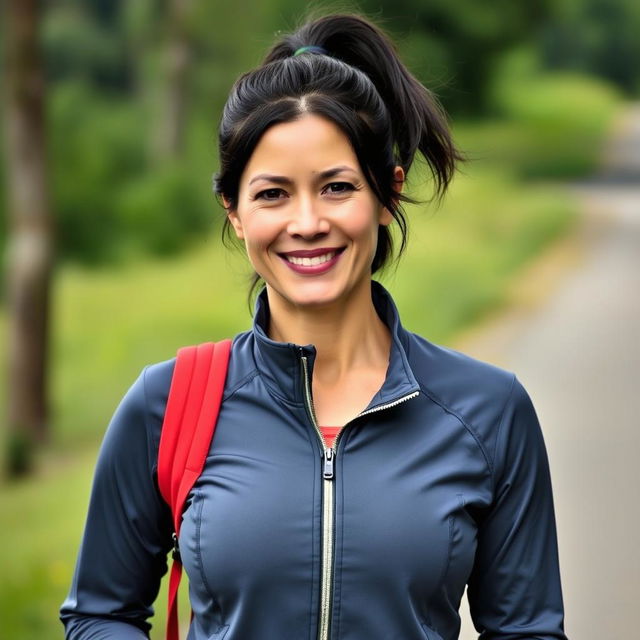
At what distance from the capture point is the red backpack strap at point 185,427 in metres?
2.41

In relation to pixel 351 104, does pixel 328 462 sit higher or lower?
lower

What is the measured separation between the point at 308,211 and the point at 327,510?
1.61 ft

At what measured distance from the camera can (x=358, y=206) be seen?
2420 millimetres

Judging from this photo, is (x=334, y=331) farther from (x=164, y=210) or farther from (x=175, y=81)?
(x=175, y=81)

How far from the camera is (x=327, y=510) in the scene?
235 centimetres

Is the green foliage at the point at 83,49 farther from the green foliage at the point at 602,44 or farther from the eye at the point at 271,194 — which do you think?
the eye at the point at 271,194

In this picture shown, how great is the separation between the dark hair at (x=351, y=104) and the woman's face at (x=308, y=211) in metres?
0.03

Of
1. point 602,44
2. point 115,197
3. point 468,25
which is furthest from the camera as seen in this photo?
point 602,44

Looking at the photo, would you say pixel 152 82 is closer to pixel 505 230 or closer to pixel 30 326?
pixel 505 230

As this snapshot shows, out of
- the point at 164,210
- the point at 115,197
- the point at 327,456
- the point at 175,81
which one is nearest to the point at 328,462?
the point at 327,456

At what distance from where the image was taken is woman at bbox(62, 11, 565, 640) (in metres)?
2.33

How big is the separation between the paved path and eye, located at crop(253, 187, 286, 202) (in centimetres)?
351

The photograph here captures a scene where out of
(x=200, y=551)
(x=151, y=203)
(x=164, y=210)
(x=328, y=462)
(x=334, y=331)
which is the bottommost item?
(x=200, y=551)

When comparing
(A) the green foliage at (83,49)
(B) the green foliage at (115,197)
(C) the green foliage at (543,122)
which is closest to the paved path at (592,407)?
(B) the green foliage at (115,197)
